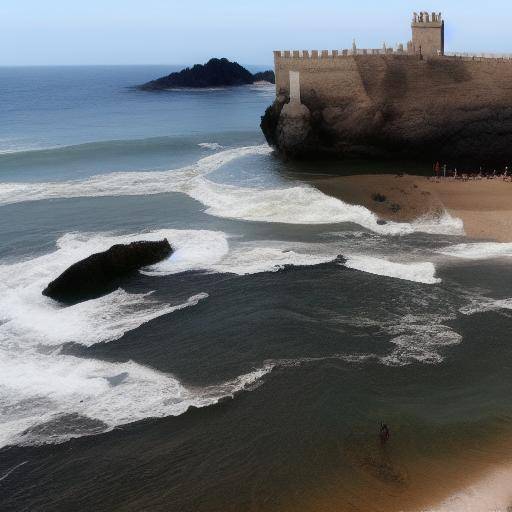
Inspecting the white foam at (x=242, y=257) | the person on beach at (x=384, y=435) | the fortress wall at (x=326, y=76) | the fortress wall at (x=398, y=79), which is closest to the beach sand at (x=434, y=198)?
the white foam at (x=242, y=257)

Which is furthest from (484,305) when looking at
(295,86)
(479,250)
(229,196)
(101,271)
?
(295,86)

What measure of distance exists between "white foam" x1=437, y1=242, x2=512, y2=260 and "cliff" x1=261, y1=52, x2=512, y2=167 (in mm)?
12651

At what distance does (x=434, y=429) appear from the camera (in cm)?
1191

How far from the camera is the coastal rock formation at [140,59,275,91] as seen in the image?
113m

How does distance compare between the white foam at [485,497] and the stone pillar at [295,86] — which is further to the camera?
the stone pillar at [295,86]

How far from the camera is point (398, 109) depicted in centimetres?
A: 3381

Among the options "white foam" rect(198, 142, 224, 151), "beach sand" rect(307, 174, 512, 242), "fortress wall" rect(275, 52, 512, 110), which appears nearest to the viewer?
"beach sand" rect(307, 174, 512, 242)

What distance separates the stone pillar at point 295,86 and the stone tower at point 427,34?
262 inches

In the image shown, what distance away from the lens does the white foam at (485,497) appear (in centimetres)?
993

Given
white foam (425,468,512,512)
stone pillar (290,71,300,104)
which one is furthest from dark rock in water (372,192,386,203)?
white foam (425,468,512,512)

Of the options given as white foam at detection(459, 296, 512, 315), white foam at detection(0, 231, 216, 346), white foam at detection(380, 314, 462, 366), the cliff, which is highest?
the cliff

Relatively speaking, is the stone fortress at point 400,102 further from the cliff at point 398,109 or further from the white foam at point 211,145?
the white foam at point 211,145

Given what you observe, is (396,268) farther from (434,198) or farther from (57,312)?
(57,312)

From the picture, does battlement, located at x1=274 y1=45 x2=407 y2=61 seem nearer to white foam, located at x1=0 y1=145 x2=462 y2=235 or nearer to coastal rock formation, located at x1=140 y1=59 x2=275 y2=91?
white foam, located at x1=0 y1=145 x2=462 y2=235
